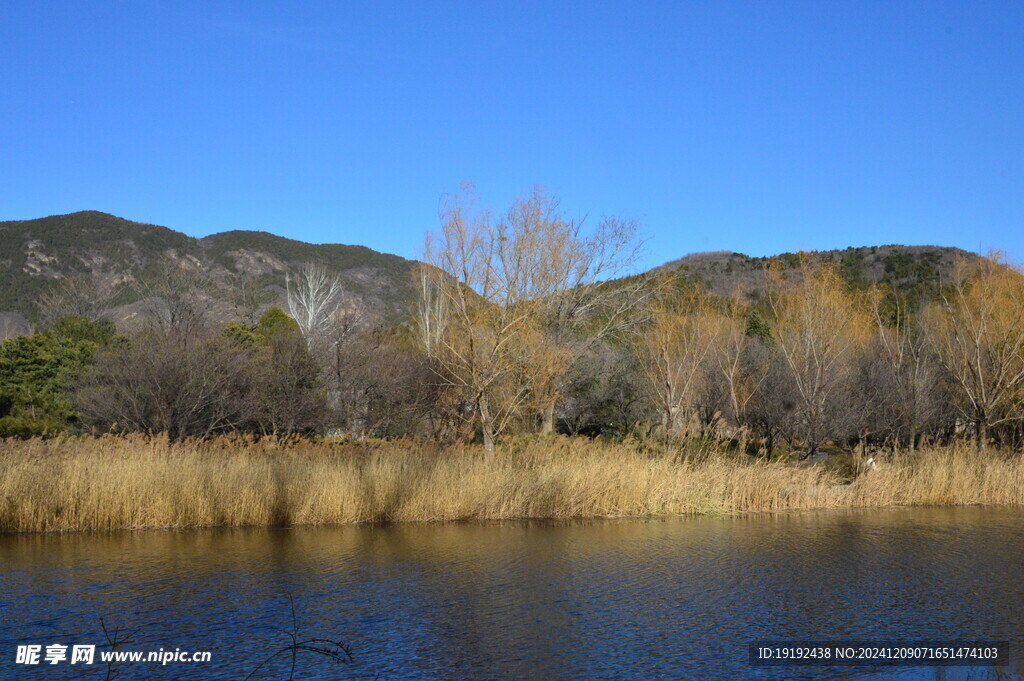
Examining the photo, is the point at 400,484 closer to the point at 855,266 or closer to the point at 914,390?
the point at 914,390

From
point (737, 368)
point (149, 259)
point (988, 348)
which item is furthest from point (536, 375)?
point (149, 259)

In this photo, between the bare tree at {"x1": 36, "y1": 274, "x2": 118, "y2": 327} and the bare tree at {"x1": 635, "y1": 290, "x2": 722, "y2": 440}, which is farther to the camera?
the bare tree at {"x1": 36, "y1": 274, "x2": 118, "y2": 327}

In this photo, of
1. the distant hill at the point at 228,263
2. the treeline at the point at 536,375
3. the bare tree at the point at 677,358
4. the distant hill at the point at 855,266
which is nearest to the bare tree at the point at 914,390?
the treeline at the point at 536,375

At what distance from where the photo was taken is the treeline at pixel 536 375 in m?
20.0

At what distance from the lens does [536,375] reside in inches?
860

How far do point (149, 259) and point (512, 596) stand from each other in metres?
85.6

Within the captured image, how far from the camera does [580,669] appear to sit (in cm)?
680

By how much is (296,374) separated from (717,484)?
1213cm

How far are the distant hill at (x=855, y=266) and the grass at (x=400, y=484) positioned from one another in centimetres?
4401

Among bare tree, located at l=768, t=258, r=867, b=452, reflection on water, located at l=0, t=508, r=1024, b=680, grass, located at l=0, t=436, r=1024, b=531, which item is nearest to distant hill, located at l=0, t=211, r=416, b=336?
bare tree, located at l=768, t=258, r=867, b=452

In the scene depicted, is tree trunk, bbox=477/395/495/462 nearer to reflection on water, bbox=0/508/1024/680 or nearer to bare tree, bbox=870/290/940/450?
reflection on water, bbox=0/508/1024/680

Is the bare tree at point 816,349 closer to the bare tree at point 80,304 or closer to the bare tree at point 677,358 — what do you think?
the bare tree at point 677,358

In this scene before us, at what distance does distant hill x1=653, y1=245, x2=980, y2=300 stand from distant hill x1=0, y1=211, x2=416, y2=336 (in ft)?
83.2

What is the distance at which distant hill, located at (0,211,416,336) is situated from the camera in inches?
2970
